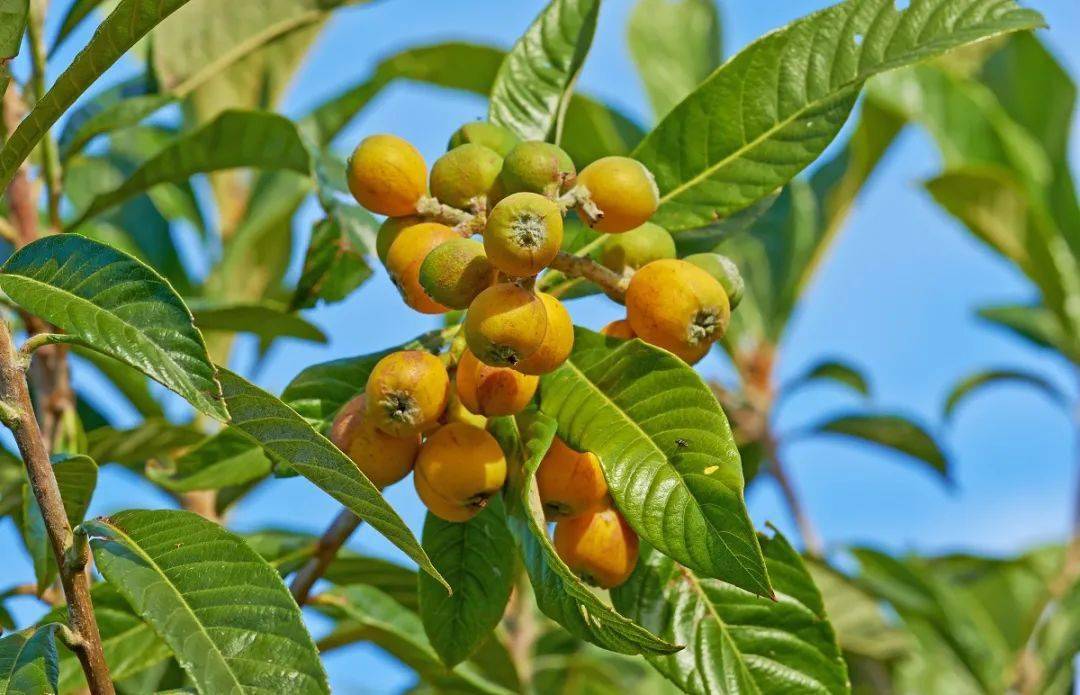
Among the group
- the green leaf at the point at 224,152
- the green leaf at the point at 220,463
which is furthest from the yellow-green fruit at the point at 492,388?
the green leaf at the point at 224,152

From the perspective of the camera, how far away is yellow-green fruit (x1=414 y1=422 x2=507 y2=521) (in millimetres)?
1475

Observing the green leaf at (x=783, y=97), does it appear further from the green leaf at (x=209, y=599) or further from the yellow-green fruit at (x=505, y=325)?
the green leaf at (x=209, y=599)

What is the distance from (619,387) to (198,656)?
1.86 ft

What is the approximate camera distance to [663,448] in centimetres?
146

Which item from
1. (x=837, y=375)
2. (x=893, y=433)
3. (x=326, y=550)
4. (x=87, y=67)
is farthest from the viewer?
(x=837, y=375)

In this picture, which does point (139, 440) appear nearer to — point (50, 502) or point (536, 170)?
point (50, 502)

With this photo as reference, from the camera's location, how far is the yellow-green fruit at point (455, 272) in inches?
56.6

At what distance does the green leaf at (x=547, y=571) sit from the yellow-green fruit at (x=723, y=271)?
0.29 metres

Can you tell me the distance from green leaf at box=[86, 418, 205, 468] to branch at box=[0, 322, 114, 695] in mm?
1029

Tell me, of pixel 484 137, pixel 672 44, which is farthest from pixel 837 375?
pixel 484 137

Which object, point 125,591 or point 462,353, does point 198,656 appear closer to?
point 125,591

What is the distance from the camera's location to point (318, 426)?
1.71 metres

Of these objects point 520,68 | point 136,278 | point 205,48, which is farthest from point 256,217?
point 136,278

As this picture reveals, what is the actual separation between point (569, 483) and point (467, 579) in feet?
1.03
